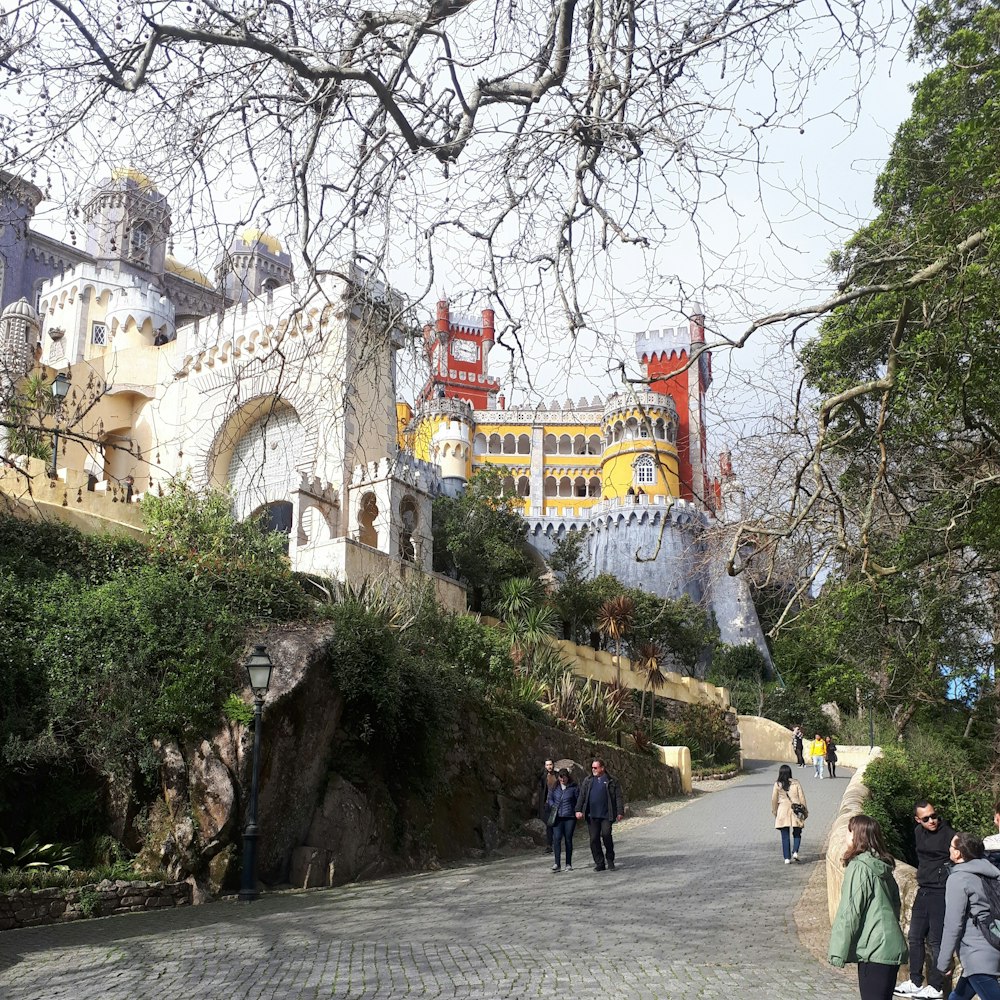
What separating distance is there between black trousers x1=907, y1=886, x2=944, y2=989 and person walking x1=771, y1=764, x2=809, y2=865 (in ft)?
20.0

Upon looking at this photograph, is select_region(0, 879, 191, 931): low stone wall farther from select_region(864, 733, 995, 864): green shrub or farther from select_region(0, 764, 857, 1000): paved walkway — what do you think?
select_region(864, 733, 995, 864): green shrub

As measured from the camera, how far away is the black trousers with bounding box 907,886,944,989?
6676mm

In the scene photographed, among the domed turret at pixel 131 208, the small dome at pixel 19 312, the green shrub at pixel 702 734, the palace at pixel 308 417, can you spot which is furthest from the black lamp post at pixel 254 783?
the small dome at pixel 19 312

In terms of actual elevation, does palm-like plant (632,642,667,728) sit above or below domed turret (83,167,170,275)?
below

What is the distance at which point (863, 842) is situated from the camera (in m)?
5.31

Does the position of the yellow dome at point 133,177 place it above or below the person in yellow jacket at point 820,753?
above

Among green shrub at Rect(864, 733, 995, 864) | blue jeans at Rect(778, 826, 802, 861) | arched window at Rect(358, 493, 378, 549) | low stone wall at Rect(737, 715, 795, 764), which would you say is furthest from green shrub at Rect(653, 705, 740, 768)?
blue jeans at Rect(778, 826, 802, 861)

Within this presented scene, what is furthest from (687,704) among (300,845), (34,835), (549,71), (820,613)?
(549,71)

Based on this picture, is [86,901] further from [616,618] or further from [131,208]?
[616,618]

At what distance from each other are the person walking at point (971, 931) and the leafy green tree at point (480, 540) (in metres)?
28.6

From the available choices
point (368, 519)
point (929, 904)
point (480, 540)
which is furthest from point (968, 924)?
point (480, 540)

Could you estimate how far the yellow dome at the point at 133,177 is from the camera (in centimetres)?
511

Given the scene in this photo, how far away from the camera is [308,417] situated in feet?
18.3

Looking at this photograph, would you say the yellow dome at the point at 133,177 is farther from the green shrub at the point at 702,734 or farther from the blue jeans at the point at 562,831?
the green shrub at the point at 702,734
